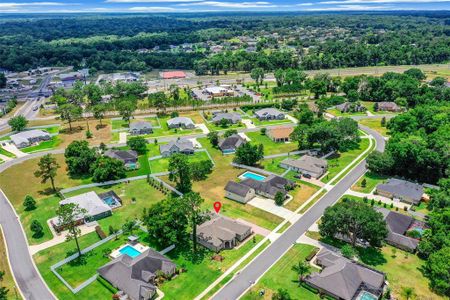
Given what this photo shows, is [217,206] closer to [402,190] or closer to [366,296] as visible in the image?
[366,296]

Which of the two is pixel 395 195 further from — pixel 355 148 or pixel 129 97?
pixel 129 97

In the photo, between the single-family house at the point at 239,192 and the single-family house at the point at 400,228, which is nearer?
the single-family house at the point at 400,228

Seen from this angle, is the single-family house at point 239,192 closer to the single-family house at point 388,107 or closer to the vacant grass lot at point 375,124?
the vacant grass lot at point 375,124

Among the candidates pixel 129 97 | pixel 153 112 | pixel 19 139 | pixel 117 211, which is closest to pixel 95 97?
pixel 129 97

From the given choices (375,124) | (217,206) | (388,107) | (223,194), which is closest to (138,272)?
(217,206)

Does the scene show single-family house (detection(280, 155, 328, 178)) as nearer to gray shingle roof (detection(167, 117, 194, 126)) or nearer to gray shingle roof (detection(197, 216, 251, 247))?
gray shingle roof (detection(197, 216, 251, 247))

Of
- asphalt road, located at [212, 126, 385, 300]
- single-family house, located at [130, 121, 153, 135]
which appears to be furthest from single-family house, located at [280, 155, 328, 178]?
single-family house, located at [130, 121, 153, 135]

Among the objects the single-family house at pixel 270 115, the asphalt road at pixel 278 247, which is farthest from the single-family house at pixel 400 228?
the single-family house at pixel 270 115

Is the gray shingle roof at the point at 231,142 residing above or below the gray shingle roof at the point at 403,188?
below
